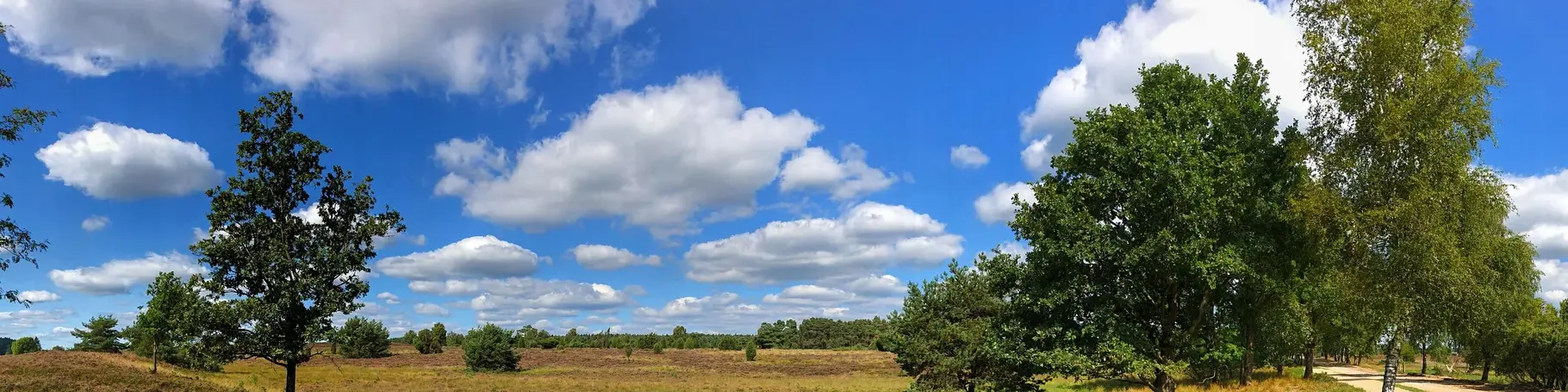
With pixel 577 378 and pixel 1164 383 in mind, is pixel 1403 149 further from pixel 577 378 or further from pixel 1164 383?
pixel 577 378

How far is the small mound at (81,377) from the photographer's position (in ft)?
101

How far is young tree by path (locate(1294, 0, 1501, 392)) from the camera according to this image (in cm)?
1614

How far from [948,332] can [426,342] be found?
116m

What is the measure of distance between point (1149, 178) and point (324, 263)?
858 inches

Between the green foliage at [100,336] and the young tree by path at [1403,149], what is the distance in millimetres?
80266

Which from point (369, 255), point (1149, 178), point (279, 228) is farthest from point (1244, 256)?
point (279, 228)

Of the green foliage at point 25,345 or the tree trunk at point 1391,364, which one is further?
the green foliage at point 25,345

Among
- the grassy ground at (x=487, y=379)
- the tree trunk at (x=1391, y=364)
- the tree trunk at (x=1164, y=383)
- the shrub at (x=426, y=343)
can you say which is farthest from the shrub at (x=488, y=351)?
the tree trunk at (x=1391, y=364)

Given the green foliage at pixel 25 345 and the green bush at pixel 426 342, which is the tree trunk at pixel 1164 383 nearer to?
the green foliage at pixel 25 345

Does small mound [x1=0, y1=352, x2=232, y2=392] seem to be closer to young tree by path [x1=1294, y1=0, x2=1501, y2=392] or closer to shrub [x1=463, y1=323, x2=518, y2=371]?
shrub [x1=463, y1=323, x2=518, y2=371]

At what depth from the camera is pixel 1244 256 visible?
18.7 metres

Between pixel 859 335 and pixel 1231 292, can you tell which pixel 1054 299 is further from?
pixel 859 335

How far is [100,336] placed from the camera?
60.3 meters

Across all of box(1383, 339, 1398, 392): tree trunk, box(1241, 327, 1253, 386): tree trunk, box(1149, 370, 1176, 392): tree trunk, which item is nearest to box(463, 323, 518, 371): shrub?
box(1241, 327, 1253, 386): tree trunk
